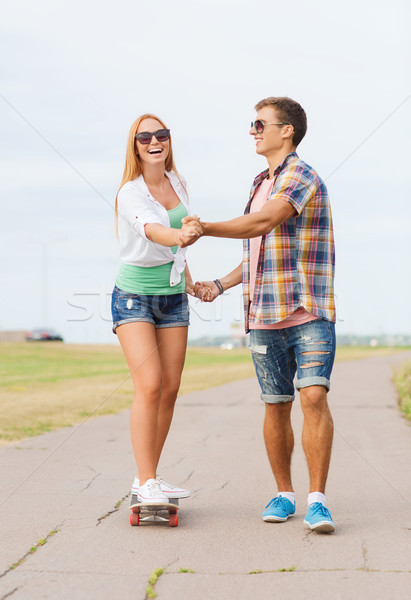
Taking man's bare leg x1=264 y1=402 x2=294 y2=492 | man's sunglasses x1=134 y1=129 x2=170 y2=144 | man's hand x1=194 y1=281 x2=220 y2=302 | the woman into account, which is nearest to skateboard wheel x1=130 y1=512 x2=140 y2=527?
the woman

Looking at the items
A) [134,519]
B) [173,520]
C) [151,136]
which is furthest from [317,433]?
[151,136]

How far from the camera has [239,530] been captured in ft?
14.7

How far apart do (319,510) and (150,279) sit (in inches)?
61.9

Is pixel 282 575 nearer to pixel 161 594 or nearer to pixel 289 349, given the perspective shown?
pixel 161 594

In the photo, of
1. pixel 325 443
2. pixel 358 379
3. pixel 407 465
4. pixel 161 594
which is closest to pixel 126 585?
pixel 161 594

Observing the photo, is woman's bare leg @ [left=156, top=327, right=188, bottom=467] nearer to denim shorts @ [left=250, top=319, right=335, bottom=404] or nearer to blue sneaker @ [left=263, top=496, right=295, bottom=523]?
denim shorts @ [left=250, top=319, right=335, bottom=404]

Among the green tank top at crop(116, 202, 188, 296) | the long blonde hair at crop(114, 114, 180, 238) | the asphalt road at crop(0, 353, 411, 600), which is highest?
the long blonde hair at crop(114, 114, 180, 238)

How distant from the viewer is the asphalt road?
3492mm

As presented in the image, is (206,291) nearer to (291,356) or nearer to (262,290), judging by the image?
(262,290)

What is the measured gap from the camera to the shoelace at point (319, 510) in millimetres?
4426

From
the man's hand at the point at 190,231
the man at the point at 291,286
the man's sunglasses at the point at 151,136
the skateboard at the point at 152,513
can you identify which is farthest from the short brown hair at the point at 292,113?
the skateboard at the point at 152,513

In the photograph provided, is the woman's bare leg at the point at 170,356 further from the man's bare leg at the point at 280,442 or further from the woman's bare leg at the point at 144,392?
the man's bare leg at the point at 280,442

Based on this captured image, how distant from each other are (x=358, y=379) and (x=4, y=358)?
18696 millimetres

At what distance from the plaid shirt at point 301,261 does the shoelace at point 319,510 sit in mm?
1003
